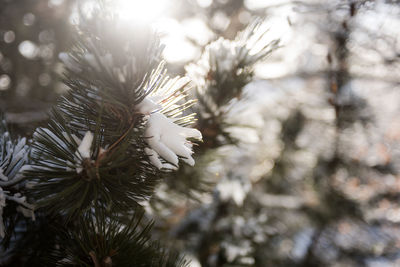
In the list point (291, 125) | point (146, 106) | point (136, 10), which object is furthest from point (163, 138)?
point (291, 125)

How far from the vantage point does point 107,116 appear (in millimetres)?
548

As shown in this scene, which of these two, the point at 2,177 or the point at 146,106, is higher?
the point at 146,106

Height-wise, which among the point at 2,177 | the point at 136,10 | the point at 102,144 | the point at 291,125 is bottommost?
the point at 2,177

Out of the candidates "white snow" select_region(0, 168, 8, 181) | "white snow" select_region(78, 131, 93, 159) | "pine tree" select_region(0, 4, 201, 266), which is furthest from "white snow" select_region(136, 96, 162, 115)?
"white snow" select_region(0, 168, 8, 181)

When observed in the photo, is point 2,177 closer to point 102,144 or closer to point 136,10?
point 102,144

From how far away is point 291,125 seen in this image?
331cm

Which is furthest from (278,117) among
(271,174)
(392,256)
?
(392,256)

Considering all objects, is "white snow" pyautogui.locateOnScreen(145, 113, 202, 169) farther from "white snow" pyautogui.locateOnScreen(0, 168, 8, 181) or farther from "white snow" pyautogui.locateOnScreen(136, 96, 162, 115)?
"white snow" pyautogui.locateOnScreen(0, 168, 8, 181)

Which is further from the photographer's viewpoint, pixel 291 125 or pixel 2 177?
pixel 291 125

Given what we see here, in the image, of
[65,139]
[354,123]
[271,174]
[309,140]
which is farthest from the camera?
[309,140]

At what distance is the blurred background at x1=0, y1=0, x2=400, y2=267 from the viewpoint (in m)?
1.26

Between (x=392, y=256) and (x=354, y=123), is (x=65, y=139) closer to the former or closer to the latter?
(x=354, y=123)

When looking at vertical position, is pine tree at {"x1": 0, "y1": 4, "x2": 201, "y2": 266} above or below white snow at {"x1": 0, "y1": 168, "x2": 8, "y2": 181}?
above

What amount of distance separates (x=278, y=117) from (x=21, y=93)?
9.10 ft
